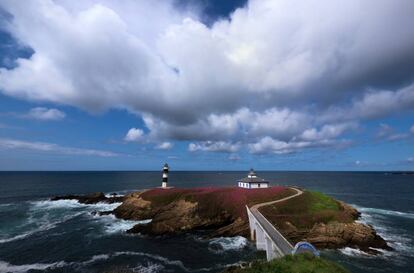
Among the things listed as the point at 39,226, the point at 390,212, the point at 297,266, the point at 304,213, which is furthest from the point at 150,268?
the point at 390,212

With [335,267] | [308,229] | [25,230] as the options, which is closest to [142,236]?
[25,230]

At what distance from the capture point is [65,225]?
58094 mm

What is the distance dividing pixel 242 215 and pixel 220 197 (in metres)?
8.84

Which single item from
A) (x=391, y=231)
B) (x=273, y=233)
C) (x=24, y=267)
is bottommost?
(x=24, y=267)

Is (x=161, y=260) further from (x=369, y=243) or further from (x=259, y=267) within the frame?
(x=369, y=243)

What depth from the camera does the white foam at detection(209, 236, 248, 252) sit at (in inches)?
1709

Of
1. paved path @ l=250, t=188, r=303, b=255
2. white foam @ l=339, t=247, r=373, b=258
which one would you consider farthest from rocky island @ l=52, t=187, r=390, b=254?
paved path @ l=250, t=188, r=303, b=255

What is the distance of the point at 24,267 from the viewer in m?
36.5

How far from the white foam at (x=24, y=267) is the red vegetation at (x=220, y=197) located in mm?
27967

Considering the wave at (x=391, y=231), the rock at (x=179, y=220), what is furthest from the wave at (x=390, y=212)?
the rock at (x=179, y=220)

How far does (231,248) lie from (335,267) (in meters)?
22.5

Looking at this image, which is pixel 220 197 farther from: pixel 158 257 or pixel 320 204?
pixel 158 257

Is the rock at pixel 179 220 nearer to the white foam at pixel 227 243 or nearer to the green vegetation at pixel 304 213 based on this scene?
the white foam at pixel 227 243

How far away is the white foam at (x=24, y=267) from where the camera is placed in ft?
117
